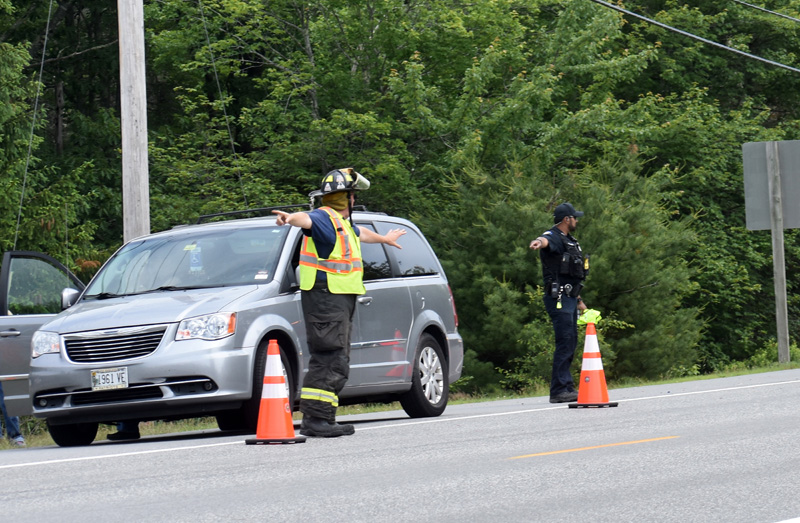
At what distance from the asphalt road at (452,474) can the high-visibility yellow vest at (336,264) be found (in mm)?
1142

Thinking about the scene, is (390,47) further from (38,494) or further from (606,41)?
(38,494)

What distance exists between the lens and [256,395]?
1055cm

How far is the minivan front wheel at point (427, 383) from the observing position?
40.7 ft

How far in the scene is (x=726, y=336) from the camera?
1369 inches

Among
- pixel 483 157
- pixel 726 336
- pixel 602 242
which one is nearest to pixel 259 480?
pixel 602 242

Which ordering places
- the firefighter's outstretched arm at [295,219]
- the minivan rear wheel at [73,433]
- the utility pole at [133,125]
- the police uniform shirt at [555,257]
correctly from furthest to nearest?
the utility pole at [133,125] → the police uniform shirt at [555,257] → the minivan rear wheel at [73,433] → the firefighter's outstretched arm at [295,219]

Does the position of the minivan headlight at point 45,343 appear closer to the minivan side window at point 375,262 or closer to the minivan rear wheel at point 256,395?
the minivan rear wheel at point 256,395

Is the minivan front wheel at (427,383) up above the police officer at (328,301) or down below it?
below

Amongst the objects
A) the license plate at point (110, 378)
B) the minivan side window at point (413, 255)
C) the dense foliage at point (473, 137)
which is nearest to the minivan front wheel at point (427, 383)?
the minivan side window at point (413, 255)

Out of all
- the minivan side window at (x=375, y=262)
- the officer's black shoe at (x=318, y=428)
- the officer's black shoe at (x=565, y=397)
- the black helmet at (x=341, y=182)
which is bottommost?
the officer's black shoe at (x=565, y=397)

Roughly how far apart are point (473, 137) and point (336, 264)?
1656cm

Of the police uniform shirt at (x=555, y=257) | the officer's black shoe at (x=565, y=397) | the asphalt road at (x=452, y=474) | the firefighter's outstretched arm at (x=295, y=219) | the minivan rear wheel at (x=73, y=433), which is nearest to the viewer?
the asphalt road at (x=452, y=474)

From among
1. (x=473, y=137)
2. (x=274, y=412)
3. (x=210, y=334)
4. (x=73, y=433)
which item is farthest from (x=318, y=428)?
(x=473, y=137)

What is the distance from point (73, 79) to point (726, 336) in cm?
1751
